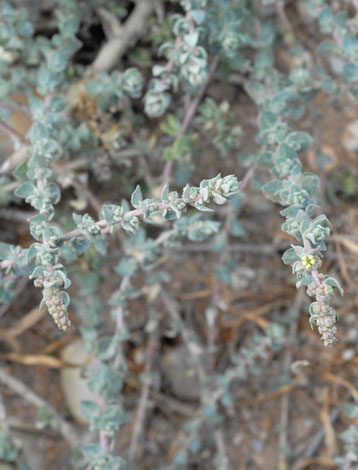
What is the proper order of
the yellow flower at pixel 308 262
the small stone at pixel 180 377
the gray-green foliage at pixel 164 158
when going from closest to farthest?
the yellow flower at pixel 308 262 < the gray-green foliage at pixel 164 158 < the small stone at pixel 180 377

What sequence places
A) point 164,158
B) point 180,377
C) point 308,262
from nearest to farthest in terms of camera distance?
1. point 308,262
2. point 164,158
3. point 180,377

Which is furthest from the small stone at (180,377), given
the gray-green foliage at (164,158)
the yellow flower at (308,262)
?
the yellow flower at (308,262)

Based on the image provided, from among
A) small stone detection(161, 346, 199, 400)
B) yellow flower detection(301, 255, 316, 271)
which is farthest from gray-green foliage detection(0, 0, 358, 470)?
small stone detection(161, 346, 199, 400)

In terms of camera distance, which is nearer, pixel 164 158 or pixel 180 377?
pixel 164 158

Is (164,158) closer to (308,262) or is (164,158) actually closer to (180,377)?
(308,262)

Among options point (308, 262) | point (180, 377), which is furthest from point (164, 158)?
point (180, 377)

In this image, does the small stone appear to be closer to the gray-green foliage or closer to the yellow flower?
the gray-green foliage

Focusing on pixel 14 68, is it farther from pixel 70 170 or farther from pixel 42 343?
pixel 42 343

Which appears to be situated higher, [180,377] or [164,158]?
Answer: [164,158]

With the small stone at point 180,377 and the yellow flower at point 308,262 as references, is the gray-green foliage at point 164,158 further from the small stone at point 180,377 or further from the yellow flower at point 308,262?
the small stone at point 180,377
